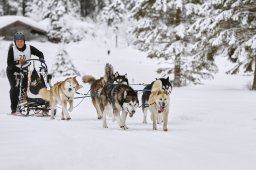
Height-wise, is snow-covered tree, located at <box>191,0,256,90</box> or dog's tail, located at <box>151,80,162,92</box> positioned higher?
snow-covered tree, located at <box>191,0,256,90</box>

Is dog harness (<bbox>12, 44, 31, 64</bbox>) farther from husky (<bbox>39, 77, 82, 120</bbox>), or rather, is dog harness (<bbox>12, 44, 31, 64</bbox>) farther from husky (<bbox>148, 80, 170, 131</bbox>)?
husky (<bbox>148, 80, 170, 131</bbox>)

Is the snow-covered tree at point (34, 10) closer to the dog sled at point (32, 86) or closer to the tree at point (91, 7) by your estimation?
the tree at point (91, 7)

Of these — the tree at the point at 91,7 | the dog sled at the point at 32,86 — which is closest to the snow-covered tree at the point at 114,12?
the tree at the point at 91,7

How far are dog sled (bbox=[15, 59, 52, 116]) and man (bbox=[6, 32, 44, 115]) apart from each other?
90mm

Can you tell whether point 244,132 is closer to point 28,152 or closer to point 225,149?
point 225,149

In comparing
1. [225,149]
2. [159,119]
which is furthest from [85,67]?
[225,149]

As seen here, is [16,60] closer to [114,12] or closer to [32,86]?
[32,86]

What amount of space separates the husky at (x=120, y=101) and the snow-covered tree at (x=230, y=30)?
8.17m

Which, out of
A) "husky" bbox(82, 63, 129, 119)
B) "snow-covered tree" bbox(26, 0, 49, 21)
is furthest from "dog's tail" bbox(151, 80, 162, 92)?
"snow-covered tree" bbox(26, 0, 49, 21)

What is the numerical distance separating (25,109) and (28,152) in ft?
19.4

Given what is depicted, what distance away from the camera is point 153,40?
2084 centimetres

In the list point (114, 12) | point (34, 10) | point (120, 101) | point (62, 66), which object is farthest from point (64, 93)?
point (34, 10)

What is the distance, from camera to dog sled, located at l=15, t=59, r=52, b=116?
10000 millimetres

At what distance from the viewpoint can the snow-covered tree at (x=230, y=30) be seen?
15.9 m
